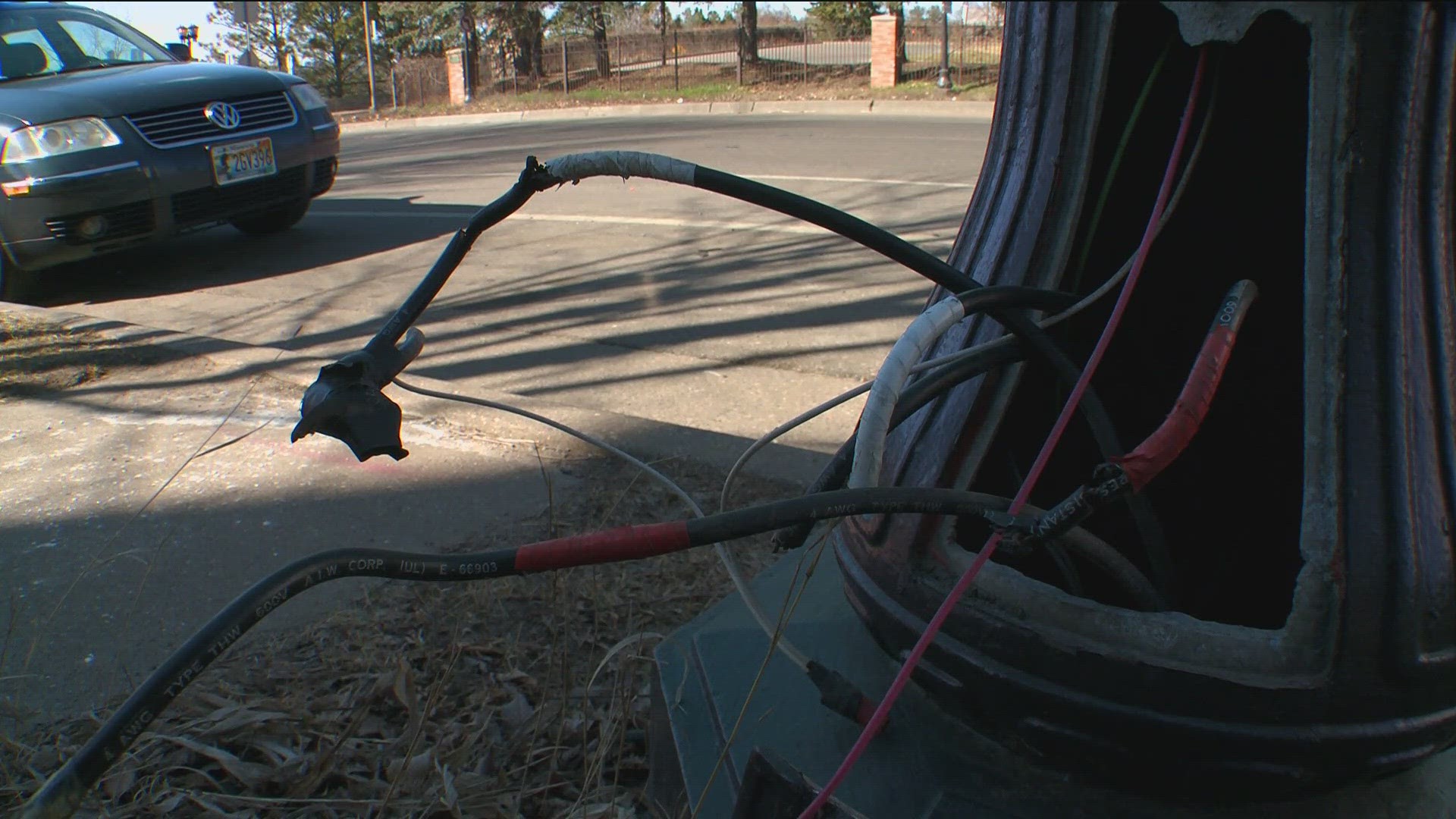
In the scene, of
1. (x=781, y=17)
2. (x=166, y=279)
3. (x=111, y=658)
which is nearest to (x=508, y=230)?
(x=166, y=279)

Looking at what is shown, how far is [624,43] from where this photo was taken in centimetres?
2838

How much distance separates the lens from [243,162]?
6523mm

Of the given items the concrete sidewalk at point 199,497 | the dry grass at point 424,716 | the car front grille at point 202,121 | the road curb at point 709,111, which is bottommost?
the dry grass at point 424,716

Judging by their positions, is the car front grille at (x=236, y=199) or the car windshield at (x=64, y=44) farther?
the car windshield at (x=64, y=44)

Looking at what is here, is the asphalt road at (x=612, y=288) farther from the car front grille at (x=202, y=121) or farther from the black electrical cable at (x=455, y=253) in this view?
the black electrical cable at (x=455, y=253)

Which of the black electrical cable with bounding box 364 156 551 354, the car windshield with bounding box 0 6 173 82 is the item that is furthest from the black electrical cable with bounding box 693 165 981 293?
the car windshield with bounding box 0 6 173 82

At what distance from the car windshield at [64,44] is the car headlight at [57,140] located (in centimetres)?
92

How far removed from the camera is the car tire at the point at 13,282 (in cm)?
593

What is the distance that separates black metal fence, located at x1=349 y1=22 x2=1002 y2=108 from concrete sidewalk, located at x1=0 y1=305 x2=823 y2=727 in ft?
66.8

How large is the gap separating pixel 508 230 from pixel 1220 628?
6847mm

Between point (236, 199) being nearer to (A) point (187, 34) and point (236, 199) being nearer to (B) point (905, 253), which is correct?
(A) point (187, 34)

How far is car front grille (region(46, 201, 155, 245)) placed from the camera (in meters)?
5.82

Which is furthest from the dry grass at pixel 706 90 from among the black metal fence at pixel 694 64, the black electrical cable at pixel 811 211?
the black electrical cable at pixel 811 211

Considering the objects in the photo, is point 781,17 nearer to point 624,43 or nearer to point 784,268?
point 624,43
